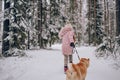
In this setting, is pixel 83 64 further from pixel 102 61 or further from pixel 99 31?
pixel 99 31

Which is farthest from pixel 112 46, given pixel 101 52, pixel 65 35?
pixel 65 35

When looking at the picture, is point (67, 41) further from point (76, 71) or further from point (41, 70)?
point (76, 71)

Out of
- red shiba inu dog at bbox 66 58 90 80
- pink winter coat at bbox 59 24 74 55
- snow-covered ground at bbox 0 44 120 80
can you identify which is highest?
pink winter coat at bbox 59 24 74 55

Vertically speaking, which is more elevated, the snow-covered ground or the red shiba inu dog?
the red shiba inu dog

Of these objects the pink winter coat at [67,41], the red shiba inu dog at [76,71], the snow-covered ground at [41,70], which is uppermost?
the pink winter coat at [67,41]

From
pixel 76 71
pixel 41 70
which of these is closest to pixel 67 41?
pixel 41 70

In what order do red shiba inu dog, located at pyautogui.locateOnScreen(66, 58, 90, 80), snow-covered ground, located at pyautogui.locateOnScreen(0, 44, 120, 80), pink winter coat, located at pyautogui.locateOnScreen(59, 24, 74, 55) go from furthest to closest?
pink winter coat, located at pyautogui.locateOnScreen(59, 24, 74, 55)
snow-covered ground, located at pyautogui.locateOnScreen(0, 44, 120, 80)
red shiba inu dog, located at pyautogui.locateOnScreen(66, 58, 90, 80)

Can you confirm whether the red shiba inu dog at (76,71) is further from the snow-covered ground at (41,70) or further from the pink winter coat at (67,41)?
the pink winter coat at (67,41)

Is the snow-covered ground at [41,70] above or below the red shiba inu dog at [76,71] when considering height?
below

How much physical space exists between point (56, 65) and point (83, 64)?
489 centimetres

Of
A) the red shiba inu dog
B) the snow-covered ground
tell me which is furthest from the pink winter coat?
the red shiba inu dog

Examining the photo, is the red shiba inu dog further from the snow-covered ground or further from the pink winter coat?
the pink winter coat

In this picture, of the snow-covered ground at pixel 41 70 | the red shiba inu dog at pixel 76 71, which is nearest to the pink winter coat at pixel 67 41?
the snow-covered ground at pixel 41 70

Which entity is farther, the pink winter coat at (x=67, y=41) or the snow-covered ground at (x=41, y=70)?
the pink winter coat at (x=67, y=41)
